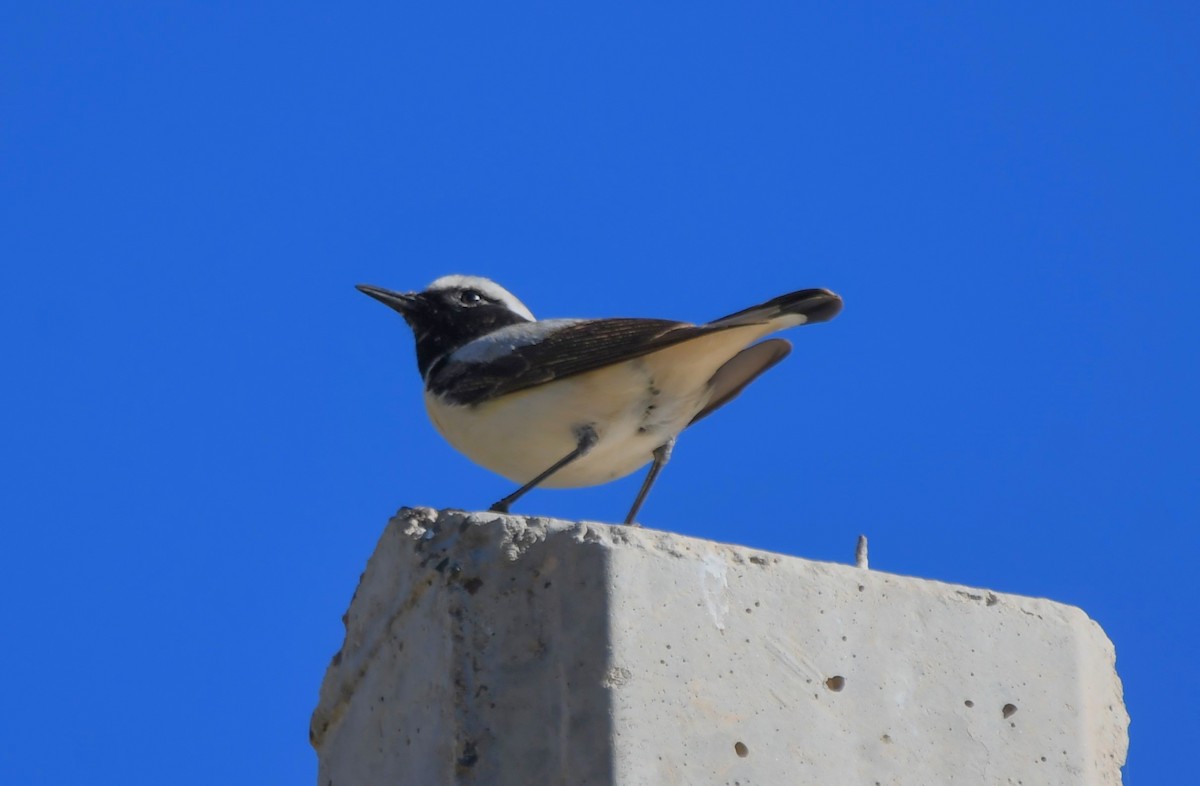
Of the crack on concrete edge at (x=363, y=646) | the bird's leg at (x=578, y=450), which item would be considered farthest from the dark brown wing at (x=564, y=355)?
the crack on concrete edge at (x=363, y=646)

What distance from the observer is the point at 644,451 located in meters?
7.80

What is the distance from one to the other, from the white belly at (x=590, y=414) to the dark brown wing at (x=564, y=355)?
0.05m

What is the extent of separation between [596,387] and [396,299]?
2033 mm

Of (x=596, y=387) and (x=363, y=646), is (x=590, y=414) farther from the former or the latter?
(x=363, y=646)

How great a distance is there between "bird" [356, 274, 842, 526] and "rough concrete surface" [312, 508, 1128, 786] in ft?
7.90

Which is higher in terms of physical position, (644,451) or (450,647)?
(644,451)

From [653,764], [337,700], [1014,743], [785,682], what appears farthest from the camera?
[337,700]

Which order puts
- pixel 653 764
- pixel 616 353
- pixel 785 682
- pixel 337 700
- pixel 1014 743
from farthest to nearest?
pixel 616 353 < pixel 337 700 < pixel 1014 743 < pixel 785 682 < pixel 653 764

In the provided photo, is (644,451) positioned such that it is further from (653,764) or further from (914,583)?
(653,764)

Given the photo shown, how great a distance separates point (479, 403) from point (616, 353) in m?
0.75

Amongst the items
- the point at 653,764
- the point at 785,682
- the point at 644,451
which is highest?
the point at 644,451

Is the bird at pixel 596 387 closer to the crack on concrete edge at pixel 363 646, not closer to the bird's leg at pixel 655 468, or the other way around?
the bird's leg at pixel 655 468

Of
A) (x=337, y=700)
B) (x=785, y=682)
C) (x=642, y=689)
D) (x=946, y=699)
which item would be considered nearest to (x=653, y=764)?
(x=642, y=689)

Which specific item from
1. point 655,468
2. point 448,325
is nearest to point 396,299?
point 448,325
